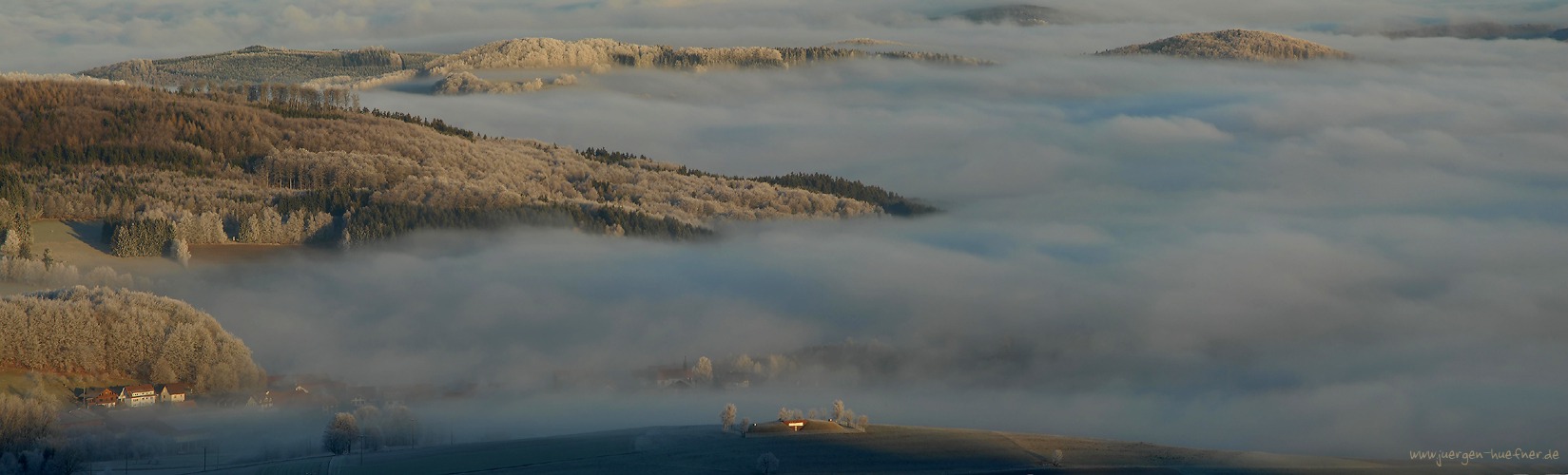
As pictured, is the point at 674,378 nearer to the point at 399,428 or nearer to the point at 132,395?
the point at 399,428

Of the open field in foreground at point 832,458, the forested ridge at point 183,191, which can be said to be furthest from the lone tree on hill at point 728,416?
the forested ridge at point 183,191

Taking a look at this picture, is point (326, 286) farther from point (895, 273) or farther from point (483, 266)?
point (895, 273)

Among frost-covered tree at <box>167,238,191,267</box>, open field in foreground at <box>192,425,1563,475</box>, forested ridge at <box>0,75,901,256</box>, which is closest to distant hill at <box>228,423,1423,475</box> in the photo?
open field in foreground at <box>192,425,1563,475</box>

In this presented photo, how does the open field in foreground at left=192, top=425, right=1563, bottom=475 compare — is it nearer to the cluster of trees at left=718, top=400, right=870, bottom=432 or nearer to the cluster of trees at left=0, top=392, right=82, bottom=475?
the cluster of trees at left=718, top=400, right=870, bottom=432

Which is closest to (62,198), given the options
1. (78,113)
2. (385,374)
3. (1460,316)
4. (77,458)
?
(78,113)

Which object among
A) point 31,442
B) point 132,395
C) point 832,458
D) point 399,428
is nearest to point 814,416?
point 832,458

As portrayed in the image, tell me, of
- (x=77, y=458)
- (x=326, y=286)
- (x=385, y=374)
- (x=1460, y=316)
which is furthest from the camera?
(x=1460, y=316)

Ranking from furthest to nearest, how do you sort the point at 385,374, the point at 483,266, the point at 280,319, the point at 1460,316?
the point at 1460,316, the point at 483,266, the point at 280,319, the point at 385,374
